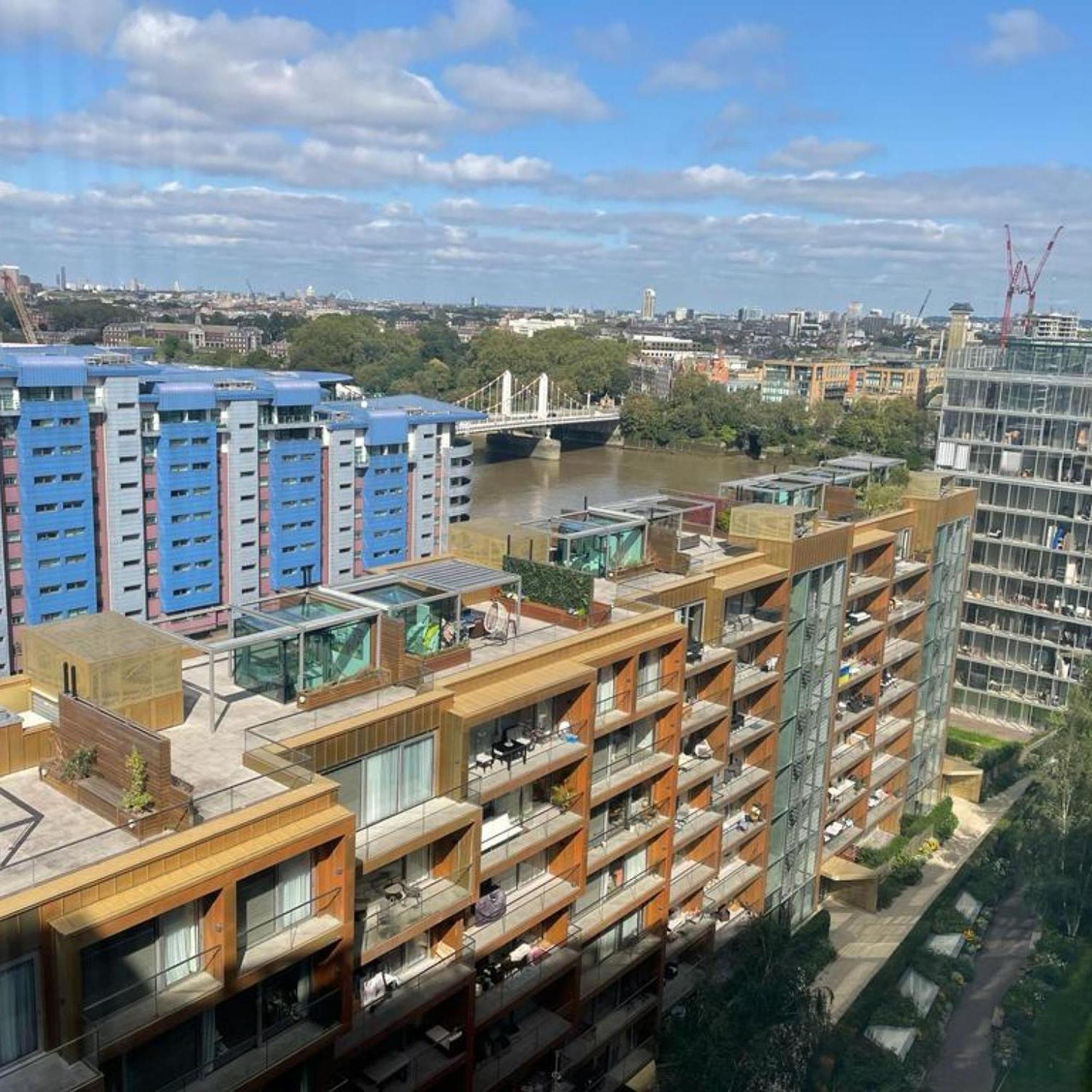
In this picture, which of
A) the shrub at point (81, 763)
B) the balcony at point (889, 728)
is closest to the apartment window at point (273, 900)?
the shrub at point (81, 763)

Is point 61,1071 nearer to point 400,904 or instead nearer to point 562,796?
point 400,904

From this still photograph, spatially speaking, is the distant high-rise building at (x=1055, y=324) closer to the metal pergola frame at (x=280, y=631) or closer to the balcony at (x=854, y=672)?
the balcony at (x=854, y=672)

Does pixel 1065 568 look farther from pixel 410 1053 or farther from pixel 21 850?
pixel 21 850

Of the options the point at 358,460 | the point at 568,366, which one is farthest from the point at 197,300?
the point at 358,460

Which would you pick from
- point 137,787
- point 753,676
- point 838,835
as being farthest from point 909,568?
point 137,787

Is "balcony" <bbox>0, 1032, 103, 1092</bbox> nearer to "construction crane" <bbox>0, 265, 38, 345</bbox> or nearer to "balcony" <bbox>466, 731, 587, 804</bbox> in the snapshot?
"balcony" <bbox>466, 731, 587, 804</bbox>
